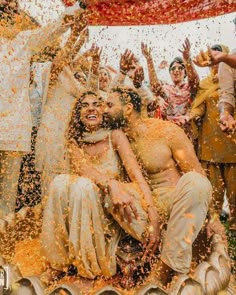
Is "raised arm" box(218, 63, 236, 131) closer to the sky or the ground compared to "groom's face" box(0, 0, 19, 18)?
closer to the ground

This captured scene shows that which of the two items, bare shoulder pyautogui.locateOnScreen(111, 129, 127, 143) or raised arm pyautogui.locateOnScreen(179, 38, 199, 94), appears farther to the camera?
raised arm pyautogui.locateOnScreen(179, 38, 199, 94)

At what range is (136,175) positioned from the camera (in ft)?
7.11

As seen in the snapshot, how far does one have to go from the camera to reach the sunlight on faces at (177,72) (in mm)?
3164

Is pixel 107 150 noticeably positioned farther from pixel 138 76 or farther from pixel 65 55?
pixel 65 55

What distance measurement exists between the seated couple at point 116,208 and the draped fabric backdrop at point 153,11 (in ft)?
4.38

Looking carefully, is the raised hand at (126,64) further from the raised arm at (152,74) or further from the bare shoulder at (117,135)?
the bare shoulder at (117,135)

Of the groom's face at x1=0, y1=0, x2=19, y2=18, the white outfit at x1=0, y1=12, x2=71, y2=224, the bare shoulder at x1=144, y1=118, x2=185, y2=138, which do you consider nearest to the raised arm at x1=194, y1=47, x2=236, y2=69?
the bare shoulder at x1=144, y1=118, x2=185, y2=138

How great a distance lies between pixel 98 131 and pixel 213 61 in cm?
53

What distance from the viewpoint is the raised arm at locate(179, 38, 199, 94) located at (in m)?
3.11

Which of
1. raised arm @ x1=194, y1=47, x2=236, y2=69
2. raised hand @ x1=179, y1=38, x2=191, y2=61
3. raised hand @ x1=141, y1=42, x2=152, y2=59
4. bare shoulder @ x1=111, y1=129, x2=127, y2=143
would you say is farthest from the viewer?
raised hand @ x1=141, y1=42, x2=152, y2=59

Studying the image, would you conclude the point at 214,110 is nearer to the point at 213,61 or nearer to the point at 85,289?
the point at 213,61

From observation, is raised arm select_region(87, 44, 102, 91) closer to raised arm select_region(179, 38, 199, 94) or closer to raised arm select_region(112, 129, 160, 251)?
raised arm select_region(179, 38, 199, 94)

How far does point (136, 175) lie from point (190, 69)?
1147 mm

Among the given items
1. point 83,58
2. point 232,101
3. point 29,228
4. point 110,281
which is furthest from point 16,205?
point 232,101
